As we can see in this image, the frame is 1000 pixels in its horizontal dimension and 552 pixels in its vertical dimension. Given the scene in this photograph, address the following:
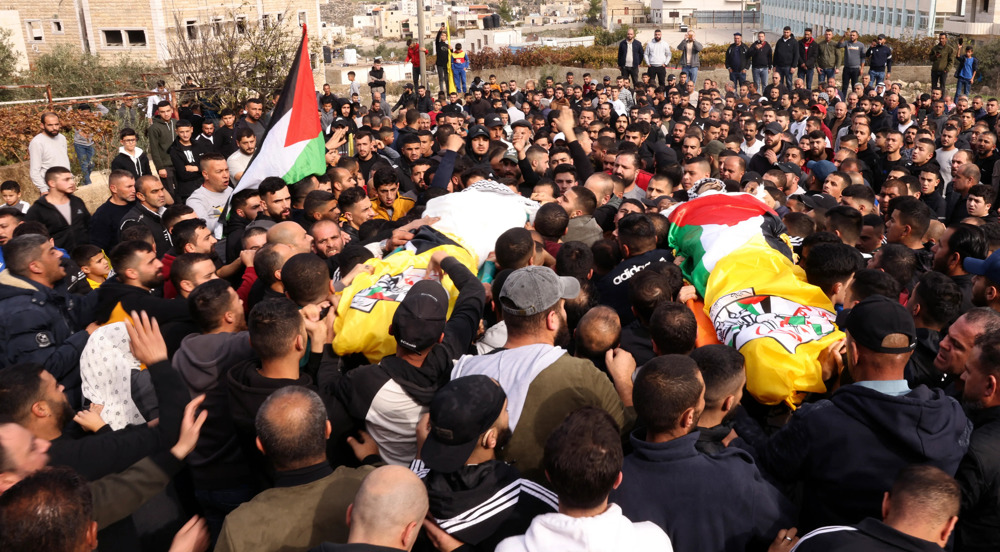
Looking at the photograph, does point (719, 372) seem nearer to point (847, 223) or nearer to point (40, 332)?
point (847, 223)

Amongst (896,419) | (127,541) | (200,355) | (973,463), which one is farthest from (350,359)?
(973,463)

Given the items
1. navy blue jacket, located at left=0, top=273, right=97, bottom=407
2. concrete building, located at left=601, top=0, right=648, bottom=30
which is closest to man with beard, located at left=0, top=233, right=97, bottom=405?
navy blue jacket, located at left=0, top=273, right=97, bottom=407

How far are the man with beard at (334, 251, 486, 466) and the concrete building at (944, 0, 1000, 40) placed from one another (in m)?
50.8

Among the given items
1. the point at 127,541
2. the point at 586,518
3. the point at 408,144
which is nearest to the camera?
the point at 586,518

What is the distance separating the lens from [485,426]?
3004mm

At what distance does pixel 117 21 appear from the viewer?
126ft

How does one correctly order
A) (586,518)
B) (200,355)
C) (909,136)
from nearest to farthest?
1. (586,518)
2. (200,355)
3. (909,136)

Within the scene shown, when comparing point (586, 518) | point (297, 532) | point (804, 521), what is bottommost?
point (804, 521)

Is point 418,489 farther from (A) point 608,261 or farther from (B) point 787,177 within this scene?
(B) point 787,177

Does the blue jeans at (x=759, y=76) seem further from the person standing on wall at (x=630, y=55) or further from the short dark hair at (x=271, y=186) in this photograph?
the short dark hair at (x=271, y=186)

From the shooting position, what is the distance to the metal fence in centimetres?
8169

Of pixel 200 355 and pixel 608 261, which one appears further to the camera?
pixel 608 261

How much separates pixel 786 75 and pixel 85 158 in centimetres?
1671

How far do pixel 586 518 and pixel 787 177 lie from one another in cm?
635
